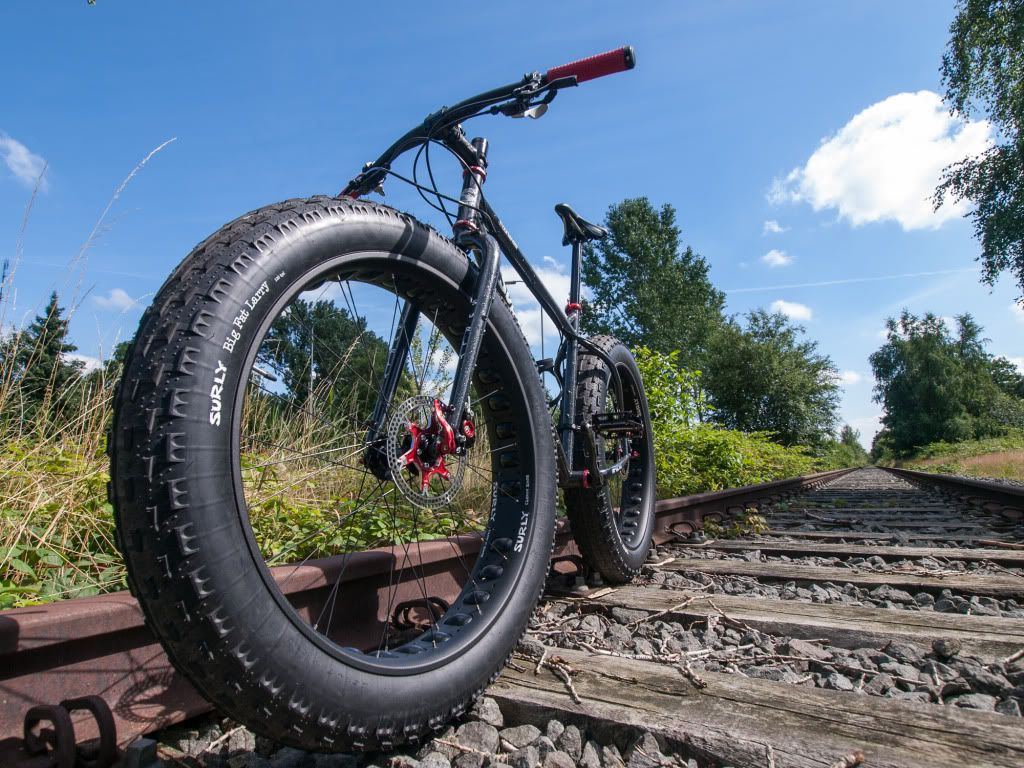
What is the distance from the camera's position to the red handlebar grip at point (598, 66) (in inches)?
79.9

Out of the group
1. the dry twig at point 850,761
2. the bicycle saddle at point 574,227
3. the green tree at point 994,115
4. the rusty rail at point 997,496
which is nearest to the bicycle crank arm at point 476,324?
the dry twig at point 850,761

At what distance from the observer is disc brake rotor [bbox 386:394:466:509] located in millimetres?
1702

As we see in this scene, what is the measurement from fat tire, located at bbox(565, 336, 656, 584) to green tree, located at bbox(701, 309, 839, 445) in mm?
39166

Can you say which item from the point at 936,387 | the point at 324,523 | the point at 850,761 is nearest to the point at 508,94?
the point at 324,523

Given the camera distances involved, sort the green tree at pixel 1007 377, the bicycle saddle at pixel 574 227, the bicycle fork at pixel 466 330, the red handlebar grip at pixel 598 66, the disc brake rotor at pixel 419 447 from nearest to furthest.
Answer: the disc brake rotor at pixel 419 447 → the bicycle fork at pixel 466 330 → the red handlebar grip at pixel 598 66 → the bicycle saddle at pixel 574 227 → the green tree at pixel 1007 377

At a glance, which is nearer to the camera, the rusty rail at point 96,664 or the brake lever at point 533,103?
the rusty rail at point 96,664

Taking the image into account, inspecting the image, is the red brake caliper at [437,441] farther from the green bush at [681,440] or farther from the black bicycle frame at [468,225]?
the green bush at [681,440]

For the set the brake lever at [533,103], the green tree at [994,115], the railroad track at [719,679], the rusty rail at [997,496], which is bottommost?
the rusty rail at [997,496]

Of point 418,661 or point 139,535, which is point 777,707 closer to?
point 418,661

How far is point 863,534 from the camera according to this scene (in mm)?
4551

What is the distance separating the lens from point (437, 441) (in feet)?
5.97

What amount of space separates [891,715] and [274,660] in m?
1.32

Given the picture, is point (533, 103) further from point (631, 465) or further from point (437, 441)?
point (631, 465)

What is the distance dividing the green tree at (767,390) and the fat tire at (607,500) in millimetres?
39166
